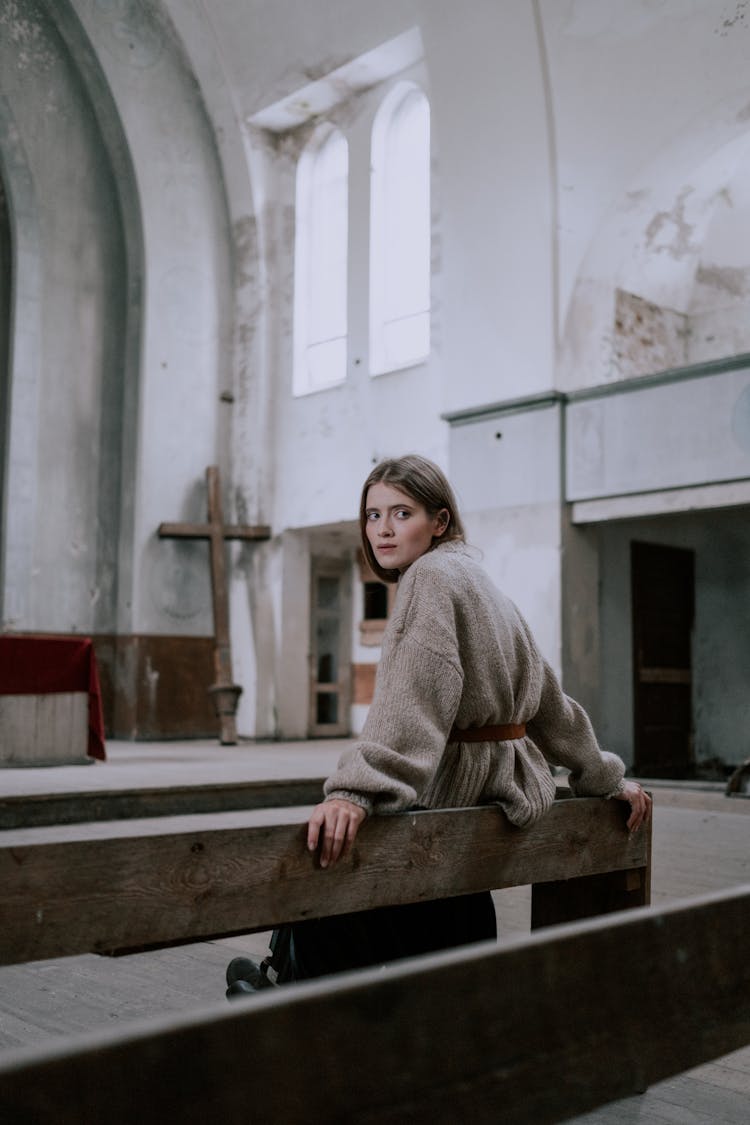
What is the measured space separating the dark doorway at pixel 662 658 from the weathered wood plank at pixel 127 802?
620 centimetres

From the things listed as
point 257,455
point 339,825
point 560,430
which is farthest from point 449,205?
point 339,825

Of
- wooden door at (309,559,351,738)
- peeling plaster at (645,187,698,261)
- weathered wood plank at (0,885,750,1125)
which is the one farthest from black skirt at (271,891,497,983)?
wooden door at (309,559,351,738)

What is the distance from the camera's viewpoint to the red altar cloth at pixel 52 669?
8.83 meters

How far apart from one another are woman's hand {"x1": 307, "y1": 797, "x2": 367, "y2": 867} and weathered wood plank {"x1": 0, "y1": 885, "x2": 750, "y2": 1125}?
712 millimetres

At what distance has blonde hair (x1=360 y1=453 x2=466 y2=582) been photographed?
8.13ft

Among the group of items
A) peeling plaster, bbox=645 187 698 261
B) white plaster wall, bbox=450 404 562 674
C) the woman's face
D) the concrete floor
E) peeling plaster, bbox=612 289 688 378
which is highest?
peeling plaster, bbox=645 187 698 261

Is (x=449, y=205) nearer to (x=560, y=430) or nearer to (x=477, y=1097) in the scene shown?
(x=560, y=430)

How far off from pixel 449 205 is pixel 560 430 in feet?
9.06

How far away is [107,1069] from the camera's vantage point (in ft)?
2.66

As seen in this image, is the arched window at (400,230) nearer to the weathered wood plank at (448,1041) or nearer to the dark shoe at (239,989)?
the dark shoe at (239,989)

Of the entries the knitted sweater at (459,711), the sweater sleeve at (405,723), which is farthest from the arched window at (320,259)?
the sweater sleeve at (405,723)

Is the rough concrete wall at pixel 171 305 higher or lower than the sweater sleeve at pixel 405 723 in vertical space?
higher

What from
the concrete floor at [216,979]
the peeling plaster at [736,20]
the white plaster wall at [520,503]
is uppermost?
the peeling plaster at [736,20]

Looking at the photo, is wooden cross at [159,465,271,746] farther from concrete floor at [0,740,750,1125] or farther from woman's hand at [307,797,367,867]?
woman's hand at [307,797,367,867]
